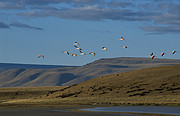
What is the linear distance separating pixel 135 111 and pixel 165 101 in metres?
13.7

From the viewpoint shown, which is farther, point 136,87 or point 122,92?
point 136,87

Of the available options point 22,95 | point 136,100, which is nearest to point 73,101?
point 136,100

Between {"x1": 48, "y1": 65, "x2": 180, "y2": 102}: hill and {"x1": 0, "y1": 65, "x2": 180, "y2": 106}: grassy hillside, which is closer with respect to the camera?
{"x1": 0, "y1": 65, "x2": 180, "y2": 106}: grassy hillside

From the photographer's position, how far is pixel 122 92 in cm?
7369

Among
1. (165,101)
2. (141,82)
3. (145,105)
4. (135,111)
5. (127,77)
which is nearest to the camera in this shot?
(135,111)

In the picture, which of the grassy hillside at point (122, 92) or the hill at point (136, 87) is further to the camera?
the hill at point (136, 87)

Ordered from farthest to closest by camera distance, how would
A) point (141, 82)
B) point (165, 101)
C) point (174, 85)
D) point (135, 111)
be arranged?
1. point (141, 82)
2. point (174, 85)
3. point (165, 101)
4. point (135, 111)

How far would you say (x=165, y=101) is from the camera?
61688 mm

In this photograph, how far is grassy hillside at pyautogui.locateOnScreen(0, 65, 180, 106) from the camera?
6519cm

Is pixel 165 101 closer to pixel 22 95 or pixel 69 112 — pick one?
pixel 69 112

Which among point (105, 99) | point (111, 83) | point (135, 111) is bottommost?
point (135, 111)

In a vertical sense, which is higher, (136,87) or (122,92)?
(136,87)

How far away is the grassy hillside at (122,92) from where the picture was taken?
65188mm

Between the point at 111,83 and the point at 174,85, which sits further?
the point at 111,83
